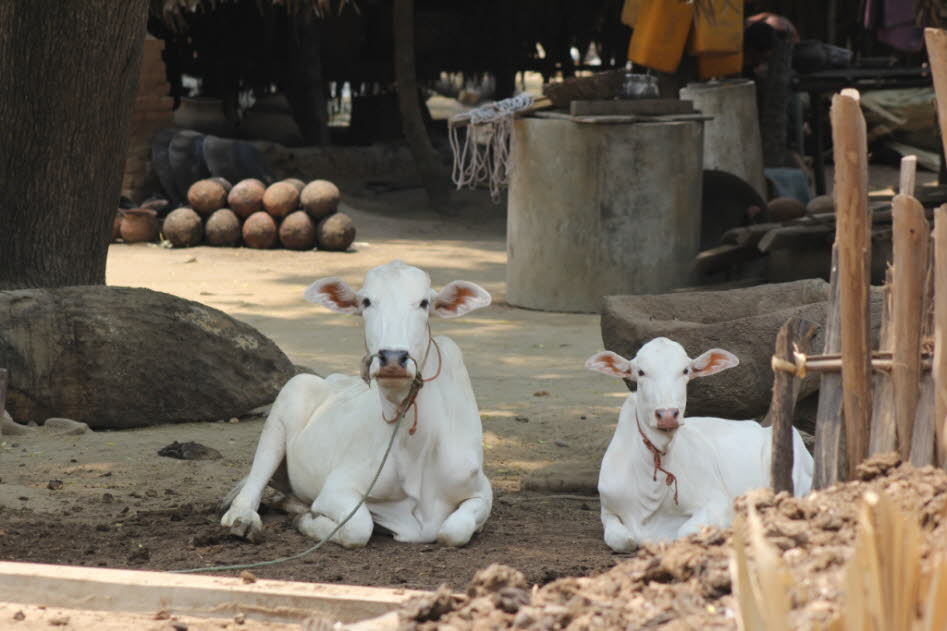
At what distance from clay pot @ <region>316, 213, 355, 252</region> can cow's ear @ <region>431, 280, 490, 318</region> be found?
326 inches

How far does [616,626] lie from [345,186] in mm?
14011

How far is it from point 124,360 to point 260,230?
22.2 ft

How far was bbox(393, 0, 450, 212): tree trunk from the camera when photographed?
15023 millimetres

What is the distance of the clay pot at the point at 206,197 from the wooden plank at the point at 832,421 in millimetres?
10577

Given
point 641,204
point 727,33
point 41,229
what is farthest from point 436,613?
point 727,33

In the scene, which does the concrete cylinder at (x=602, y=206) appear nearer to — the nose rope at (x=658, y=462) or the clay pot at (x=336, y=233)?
the clay pot at (x=336, y=233)

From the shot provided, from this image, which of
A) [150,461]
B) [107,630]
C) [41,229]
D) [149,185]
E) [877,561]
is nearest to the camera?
[877,561]

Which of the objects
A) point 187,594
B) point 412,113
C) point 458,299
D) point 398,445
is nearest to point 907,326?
point 458,299

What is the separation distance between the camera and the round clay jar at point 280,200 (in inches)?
528

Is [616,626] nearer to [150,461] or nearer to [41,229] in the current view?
[150,461]

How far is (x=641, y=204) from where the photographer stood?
10.2m

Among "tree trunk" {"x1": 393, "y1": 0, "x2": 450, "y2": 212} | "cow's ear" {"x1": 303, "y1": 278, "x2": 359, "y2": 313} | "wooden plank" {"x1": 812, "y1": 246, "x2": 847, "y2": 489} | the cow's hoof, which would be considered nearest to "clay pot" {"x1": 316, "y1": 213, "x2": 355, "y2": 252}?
"tree trunk" {"x1": 393, "y1": 0, "x2": 450, "y2": 212}

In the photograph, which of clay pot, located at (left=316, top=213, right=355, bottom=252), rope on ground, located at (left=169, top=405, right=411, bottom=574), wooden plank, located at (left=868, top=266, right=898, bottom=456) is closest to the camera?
wooden plank, located at (left=868, top=266, right=898, bottom=456)

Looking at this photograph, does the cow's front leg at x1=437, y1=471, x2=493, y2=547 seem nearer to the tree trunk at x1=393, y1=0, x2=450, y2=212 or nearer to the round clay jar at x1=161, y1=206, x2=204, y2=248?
the round clay jar at x1=161, y1=206, x2=204, y2=248
